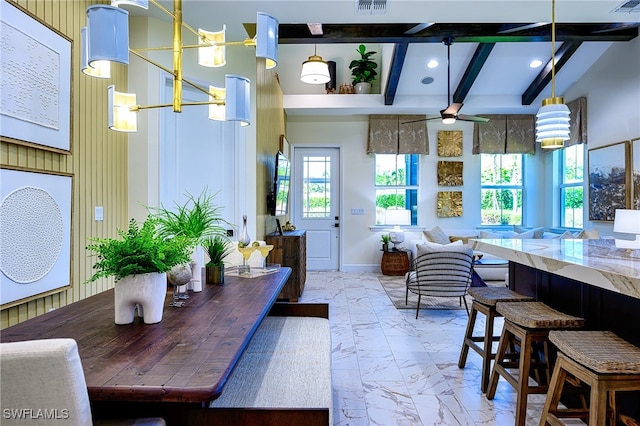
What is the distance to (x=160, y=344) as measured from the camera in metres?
1.19

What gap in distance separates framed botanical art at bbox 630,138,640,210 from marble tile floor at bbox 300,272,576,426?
262cm

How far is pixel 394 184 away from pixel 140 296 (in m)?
6.39

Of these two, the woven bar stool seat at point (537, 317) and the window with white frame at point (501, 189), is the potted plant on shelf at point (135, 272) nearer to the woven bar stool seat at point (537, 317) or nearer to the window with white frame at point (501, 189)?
the woven bar stool seat at point (537, 317)

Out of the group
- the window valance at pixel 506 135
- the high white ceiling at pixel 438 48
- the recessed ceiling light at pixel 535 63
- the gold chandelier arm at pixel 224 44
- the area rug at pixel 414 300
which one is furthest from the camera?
the window valance at pixel 506 135

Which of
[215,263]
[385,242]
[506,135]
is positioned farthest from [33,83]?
[506,135]

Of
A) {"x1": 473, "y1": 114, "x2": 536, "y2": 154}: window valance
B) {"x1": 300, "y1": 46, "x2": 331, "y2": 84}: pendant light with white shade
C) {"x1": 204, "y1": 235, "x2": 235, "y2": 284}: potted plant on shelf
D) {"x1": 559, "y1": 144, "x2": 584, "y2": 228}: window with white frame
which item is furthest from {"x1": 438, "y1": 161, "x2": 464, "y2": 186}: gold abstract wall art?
{"x1": 204, "y1": 235, "x2": 235, "y2": 284}: potted plant on shelf

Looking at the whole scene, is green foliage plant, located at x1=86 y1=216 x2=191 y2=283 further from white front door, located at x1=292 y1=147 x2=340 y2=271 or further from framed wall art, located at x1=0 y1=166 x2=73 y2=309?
white front door, located at x1=292 y1=147 x2=340 y2=271

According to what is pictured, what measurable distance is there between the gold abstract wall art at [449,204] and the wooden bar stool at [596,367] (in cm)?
556

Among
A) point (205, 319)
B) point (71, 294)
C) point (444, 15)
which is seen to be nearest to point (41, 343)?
point (205, 319)

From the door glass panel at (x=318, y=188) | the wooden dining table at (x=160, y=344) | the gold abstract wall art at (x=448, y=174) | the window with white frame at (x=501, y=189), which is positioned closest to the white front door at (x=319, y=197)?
the door glass panel at (x=318, y=188)

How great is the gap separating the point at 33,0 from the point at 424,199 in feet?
20.5

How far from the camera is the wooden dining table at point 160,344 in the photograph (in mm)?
919

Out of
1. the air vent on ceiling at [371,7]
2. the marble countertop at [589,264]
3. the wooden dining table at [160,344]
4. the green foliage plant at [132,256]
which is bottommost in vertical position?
the wooden dining table at [160,344]

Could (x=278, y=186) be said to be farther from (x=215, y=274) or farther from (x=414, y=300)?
(x=215, y=274)
